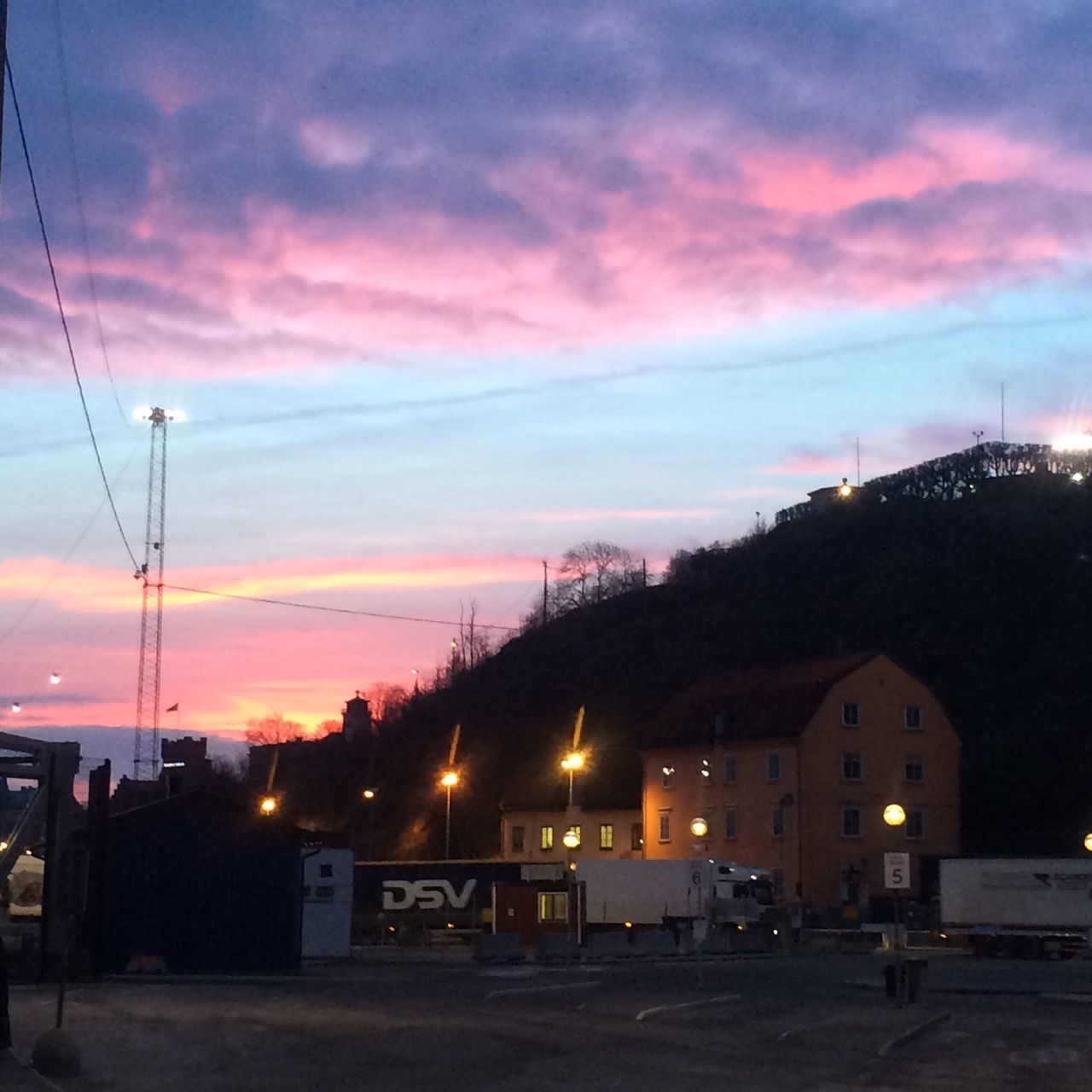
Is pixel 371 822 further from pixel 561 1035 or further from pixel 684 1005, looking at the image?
pixel 561 1035

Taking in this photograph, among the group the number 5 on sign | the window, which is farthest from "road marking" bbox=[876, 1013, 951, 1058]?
the window

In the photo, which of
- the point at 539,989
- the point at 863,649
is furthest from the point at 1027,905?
the point at 863,649

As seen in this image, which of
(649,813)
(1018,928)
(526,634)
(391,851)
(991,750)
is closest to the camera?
(1018,928)

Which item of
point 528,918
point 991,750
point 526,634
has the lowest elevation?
point 528,918

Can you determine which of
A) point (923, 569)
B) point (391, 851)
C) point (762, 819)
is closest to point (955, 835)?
point (762, 819)

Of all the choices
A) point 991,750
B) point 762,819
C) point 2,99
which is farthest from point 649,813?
point 2,99

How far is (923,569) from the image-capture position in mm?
140750

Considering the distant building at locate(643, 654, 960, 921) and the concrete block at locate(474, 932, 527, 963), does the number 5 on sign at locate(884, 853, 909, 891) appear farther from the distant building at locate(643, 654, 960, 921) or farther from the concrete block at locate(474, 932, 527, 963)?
the distant building at locate(643, 654, 960, 921)

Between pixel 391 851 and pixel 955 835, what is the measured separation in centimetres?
4806

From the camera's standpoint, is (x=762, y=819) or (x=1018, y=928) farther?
(x=762, y=819)

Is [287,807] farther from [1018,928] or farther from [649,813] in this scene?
[1018,928]

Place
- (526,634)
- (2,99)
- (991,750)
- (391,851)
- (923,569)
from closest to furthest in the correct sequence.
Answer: (2,99), (991,750), (391,851), (923,569), (526,634)

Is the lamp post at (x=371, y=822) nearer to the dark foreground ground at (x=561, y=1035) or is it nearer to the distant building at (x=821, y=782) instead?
the distant building at (x=821, y=782)

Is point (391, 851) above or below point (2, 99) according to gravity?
below
